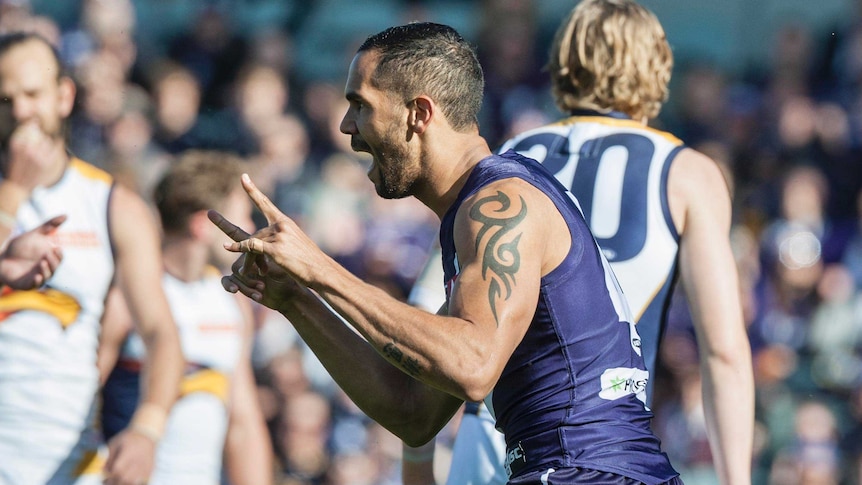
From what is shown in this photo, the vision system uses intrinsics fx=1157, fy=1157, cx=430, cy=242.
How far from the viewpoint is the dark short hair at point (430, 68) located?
323 centimetres

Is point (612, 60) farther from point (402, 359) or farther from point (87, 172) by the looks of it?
point (87, 172)

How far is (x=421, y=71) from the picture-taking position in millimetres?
3234

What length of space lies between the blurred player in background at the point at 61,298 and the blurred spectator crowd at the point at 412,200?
11.3 ft

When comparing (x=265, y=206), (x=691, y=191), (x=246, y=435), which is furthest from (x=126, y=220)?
(x=691, y=191)

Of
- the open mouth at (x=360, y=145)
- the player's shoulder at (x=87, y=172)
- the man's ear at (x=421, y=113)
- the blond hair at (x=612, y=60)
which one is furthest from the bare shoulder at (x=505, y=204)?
the player's shoulder at (x=87, y=172)

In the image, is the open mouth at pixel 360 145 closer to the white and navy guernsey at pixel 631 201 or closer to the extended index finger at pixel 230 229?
the extended index finger at pixel 230 229

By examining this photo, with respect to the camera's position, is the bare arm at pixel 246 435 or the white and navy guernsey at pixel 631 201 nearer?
the white and navy guernsey at pixel 631 201

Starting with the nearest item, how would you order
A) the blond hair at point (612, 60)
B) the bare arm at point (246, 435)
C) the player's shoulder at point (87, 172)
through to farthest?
1. the blond hair at point (612, 60)
2. the player's shoulder at point (87, 172)
3. the bare arm at point (246, 435)

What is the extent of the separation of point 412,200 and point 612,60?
18.0 feet

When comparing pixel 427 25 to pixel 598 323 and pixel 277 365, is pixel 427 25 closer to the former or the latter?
pixel 598 323

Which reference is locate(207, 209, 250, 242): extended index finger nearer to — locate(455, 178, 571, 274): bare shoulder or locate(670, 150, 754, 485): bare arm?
locate(455, 178, 571, 274): bare shoulder

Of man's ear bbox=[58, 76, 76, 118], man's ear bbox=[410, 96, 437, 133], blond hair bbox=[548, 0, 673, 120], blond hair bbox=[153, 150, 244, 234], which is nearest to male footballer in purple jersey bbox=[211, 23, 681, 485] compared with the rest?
man's ear bbox=[410, 96, 437, 133]

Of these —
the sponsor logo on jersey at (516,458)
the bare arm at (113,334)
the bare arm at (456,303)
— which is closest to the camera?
the bare arm at (456,303)

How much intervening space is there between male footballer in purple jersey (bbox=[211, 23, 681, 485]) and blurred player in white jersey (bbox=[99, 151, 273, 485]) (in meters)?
2.53
